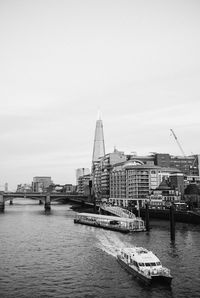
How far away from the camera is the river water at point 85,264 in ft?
152

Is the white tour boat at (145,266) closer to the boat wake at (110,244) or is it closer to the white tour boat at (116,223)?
the boat wake at (110,244)

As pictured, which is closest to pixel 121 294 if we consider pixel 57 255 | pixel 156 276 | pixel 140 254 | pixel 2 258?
pixel 156 276

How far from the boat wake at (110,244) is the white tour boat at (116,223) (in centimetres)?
855

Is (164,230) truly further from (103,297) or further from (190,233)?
(103,297)

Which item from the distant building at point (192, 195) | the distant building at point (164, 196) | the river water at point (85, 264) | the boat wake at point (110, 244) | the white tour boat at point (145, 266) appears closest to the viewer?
the river water at point (85, 264)

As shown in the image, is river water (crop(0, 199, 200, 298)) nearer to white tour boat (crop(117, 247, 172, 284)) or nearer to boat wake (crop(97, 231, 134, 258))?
boat wake (crop(97, 231, 134, 258))

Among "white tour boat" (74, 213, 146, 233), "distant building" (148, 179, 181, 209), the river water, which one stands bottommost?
the river water

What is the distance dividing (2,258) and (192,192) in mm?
132485

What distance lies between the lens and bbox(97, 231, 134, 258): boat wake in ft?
241

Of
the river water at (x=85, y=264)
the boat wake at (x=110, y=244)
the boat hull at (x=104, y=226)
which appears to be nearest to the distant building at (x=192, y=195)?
the boat hull at (x=104, y=226)

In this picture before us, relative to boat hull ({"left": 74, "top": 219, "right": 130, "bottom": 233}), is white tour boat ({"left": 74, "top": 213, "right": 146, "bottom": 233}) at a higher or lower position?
higher

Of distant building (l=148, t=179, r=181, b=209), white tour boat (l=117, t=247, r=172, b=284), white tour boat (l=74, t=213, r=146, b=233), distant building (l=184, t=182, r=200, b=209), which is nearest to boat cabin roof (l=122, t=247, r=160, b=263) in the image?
white tour boat (l=117, t=247, r=172, b=284)

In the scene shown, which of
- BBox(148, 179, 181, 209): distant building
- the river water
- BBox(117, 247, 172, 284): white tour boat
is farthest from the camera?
BBox(148, 179, 181, 209): distant building

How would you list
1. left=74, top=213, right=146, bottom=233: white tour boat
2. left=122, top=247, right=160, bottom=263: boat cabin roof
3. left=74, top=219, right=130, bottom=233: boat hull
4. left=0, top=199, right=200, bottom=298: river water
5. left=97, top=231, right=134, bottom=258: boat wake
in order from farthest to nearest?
left=74, top=213, right=146, bottom=233: white tour boat → left=74, top=219, right=130, bottom=233: boat hull → left=97, top=231, right=134, bottom=258: boat wake → left=122, top=247, right=160, bottom=263: boat cabin roof → left=0, top=199, right=200, bottom=298: river water
